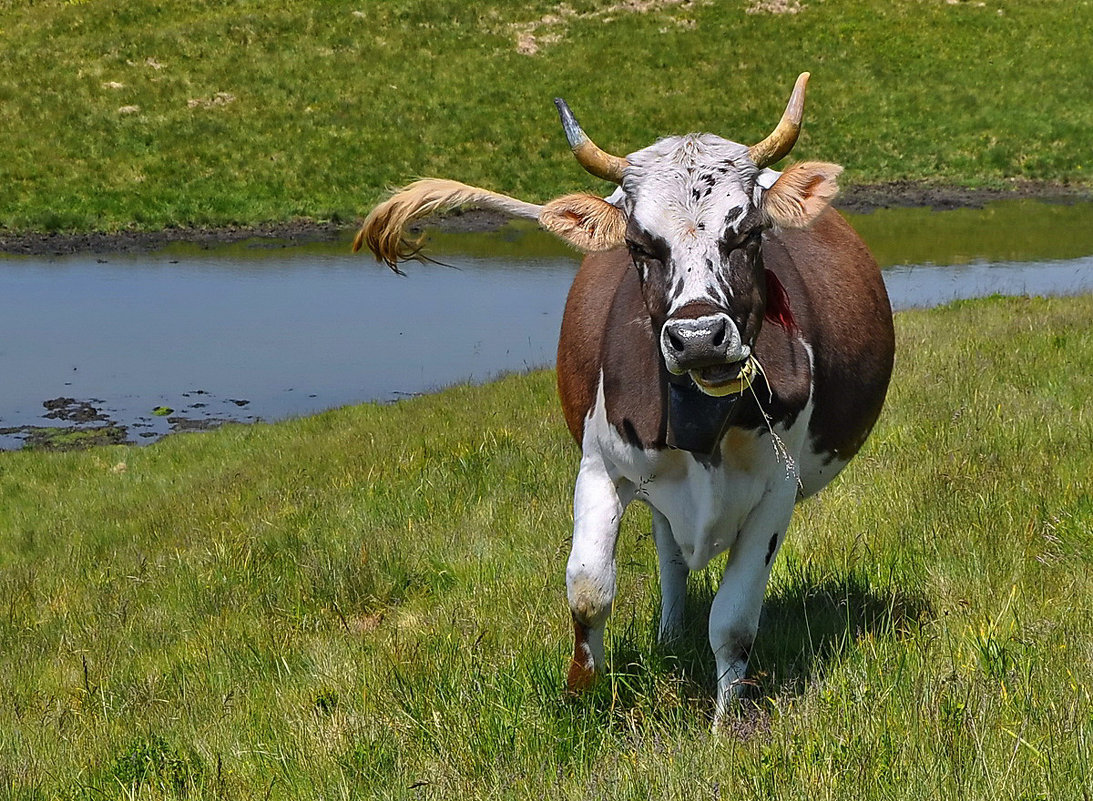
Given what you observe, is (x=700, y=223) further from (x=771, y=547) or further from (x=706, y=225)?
(x=771, y=547)

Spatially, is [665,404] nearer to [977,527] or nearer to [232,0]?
[977,527]

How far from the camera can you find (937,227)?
115ft

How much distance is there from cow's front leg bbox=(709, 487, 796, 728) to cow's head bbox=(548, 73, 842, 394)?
83 centimetres

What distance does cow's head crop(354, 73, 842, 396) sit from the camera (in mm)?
3953

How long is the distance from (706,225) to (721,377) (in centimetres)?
57

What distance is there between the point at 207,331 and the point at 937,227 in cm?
2126

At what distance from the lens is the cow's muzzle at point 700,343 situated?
383cm

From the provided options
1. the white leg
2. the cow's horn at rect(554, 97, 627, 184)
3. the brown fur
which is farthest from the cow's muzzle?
the white leg

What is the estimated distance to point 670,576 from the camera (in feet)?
18.5

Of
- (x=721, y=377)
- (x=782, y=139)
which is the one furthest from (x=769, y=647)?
(x=782, y=139)

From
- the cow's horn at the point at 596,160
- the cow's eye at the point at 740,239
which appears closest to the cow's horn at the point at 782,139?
the cow's eye at the point at 740,239

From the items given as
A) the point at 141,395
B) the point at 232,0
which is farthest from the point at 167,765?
the point at 232,0

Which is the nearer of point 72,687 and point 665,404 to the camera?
point 665,404

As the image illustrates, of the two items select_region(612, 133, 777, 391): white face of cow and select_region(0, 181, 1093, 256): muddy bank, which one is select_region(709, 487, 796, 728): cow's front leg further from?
select_region(0, 181, 1093, 256): muddy bank
